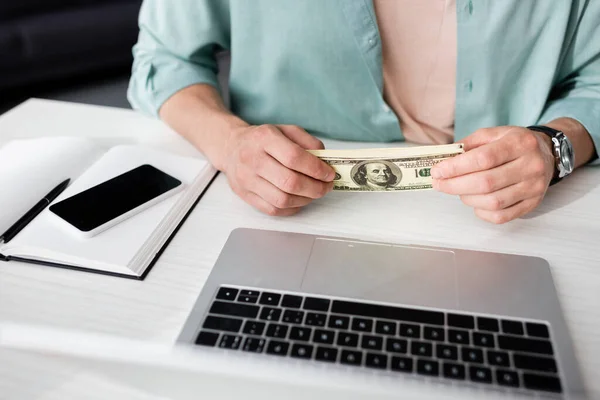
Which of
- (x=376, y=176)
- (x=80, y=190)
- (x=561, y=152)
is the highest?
(x=561, y=152)

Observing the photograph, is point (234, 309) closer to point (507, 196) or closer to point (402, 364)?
point (402, 364)

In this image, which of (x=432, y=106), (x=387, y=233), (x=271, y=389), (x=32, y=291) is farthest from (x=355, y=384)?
(x=432, y=106)

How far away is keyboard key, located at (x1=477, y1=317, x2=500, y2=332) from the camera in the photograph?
25.9 inches

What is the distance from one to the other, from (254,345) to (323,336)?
0.08 m

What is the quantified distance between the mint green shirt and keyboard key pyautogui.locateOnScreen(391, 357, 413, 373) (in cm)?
60

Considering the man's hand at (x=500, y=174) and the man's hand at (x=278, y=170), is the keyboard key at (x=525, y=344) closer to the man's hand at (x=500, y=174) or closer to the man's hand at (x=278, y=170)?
the man's hand at (x=500, y=174)

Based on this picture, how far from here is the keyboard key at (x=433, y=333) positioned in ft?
2.11

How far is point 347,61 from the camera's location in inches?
41.8

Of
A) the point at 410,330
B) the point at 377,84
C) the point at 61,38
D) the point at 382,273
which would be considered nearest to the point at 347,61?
the point at 377,84

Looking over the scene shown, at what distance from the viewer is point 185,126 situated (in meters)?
1.07

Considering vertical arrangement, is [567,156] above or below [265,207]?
above

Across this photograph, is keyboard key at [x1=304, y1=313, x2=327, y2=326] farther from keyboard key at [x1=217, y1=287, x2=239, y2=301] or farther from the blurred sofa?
the blurred sofa

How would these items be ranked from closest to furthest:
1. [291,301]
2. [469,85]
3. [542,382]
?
[542,382] → [291,301] → [469,85]

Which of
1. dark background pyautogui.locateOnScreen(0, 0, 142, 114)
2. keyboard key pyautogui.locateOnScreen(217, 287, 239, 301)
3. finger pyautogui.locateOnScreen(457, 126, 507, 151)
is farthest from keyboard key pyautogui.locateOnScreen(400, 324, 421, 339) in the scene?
dark background pyautogui.locateOnScreen(0, 0, 142, 114)
